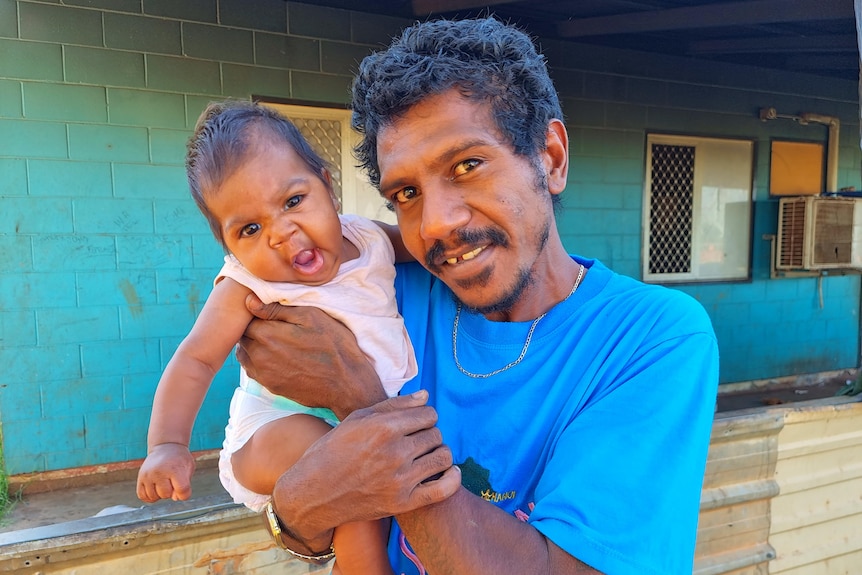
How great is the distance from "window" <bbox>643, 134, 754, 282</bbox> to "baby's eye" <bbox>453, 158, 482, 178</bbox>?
552 cm

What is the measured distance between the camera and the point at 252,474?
148cm

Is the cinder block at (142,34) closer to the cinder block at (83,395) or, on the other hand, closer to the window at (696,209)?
the cinder block at (83,395)

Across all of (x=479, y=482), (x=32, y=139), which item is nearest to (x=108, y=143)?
(x=32, y=139)

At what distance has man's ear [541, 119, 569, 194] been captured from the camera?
145 cm

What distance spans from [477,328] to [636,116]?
18.1ft

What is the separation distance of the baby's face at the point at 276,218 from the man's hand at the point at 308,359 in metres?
0.11

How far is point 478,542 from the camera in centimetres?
104

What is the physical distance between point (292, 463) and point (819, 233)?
24.0ft

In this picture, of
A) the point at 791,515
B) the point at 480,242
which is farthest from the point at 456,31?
the point at 791,515

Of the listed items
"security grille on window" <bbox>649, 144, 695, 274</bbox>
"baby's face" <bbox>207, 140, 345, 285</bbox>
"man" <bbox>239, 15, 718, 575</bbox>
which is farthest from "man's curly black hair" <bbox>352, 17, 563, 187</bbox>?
"security grille on window" <bbox>649, 144, 695, 274</bbox>

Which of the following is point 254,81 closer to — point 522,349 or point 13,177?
point 13,177

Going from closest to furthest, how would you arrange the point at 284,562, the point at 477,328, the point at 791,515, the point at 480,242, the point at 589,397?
the point at 589,397 → the point at 480,242 → the point at 477,328 → the point at 284,562 → the point at 791,515

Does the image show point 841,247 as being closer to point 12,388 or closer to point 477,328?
A: point 477,328

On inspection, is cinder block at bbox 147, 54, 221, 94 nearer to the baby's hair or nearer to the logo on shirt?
the baby's hair
